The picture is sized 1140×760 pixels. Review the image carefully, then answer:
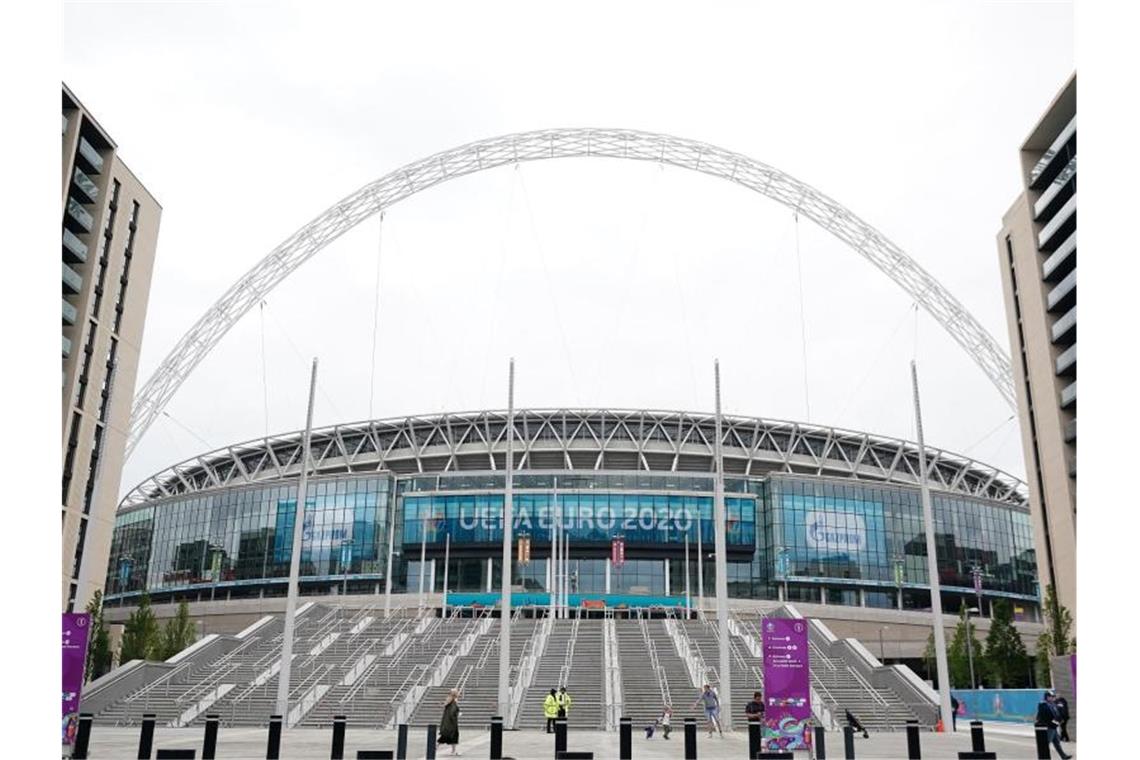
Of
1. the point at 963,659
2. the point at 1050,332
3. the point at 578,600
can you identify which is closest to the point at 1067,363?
the point at 1050,332

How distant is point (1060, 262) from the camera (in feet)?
241

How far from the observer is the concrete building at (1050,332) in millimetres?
72438

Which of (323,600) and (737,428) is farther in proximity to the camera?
(737,428)

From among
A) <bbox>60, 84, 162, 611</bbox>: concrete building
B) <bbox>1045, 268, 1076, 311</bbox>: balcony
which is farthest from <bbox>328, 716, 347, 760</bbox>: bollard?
<bbox>1045, 268, 1076, 311</bbox>: balcony

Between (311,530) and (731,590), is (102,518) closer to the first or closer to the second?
(311,530)

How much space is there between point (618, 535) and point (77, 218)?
5919 centimetres

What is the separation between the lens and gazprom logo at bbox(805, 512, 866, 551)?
104m

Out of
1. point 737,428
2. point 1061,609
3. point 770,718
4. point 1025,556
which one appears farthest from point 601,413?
point 770,718

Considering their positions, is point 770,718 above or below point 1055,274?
below

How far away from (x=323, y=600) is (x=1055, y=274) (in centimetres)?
7620

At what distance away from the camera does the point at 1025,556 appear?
11419cm

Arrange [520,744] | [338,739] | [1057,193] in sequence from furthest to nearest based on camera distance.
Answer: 1. [1057,193]
2. [520,744]
3. [338,739]

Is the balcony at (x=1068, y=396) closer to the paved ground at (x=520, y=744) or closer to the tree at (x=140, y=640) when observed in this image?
the paved ground at (x=520, y=744)

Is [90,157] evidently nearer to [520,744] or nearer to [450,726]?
[520,744]
